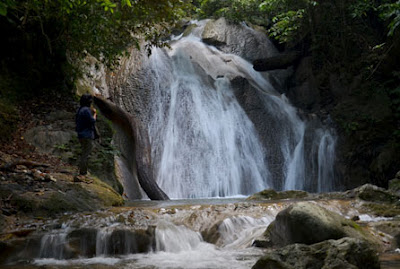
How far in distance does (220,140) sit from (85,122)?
6.86 m

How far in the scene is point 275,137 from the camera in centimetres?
1405

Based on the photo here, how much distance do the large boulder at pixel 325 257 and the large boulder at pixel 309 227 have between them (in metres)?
1.02

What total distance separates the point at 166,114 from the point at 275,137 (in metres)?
4.41

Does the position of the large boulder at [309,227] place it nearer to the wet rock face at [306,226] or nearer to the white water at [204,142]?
the wet rock face at [306,226]

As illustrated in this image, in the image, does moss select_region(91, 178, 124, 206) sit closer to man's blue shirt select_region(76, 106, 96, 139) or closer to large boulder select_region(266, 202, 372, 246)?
man's blue shirt select_region(76, 106, 96, 139)

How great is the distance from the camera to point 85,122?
6.91 metres

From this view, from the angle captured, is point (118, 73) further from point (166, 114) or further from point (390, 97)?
point (390, 97)

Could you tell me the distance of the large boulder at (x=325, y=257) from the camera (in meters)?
3.08

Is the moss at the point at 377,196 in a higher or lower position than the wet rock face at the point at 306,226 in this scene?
higher

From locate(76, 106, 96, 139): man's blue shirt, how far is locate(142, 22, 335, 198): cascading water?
4.74 metres

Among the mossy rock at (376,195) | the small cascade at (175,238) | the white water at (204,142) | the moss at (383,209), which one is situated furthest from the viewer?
the white water at (204,142)

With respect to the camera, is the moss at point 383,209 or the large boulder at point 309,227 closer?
the large boulder at point 309,227

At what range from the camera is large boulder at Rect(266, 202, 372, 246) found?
4.37 meters

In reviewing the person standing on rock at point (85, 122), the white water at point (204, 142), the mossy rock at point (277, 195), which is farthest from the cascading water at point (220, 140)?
the person standing on rock at point (85, 122)
